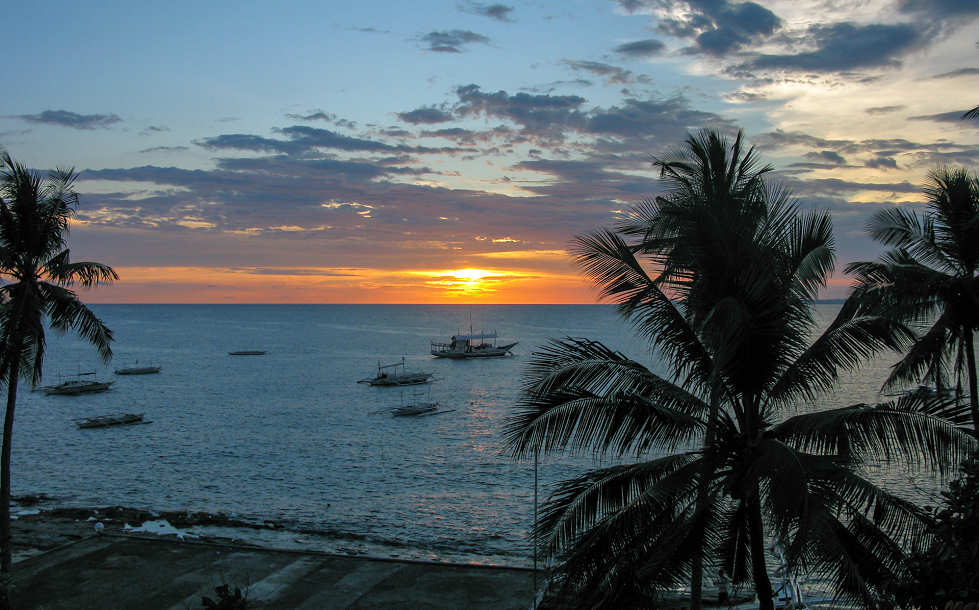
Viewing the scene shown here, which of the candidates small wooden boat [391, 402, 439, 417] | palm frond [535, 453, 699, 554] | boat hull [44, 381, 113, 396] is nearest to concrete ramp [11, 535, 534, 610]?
palm frond [535, 453, 699, 554]

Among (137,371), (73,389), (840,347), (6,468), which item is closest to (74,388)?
(73,389)

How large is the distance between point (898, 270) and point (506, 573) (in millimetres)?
11932

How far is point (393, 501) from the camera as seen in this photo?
39875 mm

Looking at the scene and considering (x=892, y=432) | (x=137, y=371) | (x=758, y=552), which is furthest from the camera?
(x=137, y=371)

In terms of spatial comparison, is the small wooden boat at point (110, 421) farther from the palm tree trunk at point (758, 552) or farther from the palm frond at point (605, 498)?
the palm tree trunk at point (758, 552)

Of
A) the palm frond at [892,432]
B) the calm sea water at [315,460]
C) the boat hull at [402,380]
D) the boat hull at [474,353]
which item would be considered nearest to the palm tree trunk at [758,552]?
the palm frond at [892,432]

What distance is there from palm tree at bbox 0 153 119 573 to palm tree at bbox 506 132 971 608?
1258cm

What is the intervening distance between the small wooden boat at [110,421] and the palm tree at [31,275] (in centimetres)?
5186

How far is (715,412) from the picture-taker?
8914 millimetres

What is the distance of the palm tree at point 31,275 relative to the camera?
15797 millimetres

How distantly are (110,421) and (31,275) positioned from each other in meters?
54.6

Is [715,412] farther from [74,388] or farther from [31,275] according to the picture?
[74,388]

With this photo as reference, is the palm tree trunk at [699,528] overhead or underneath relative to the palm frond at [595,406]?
underneath

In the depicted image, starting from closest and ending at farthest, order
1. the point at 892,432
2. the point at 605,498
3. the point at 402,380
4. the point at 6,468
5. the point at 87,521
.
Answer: the point at 892,432
the point at 605,498
the point at 6,468
the point at 87,521
the point at 402,380
